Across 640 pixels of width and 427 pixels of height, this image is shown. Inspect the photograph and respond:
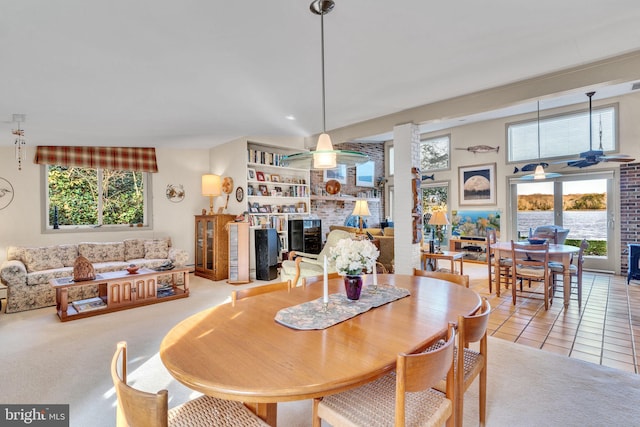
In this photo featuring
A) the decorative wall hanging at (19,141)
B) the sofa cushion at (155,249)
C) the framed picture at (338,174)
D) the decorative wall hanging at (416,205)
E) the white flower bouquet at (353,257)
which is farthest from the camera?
the framed picture at (338,174)

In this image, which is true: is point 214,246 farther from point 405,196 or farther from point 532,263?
point 532,263

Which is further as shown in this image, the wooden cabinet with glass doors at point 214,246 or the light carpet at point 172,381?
the wooden cabinet with glass doors at point 214,246

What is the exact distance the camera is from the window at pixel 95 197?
5.05 metres

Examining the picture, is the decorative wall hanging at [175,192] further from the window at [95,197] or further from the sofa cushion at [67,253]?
the sofa cushion at [67,253]

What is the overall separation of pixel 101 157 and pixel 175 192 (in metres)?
1.31

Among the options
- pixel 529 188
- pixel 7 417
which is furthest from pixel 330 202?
pixel 7 417

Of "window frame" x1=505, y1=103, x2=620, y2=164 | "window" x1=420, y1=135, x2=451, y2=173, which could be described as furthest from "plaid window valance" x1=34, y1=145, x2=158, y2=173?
"window frame" x1=505, y1=103, x2=620, y2=164

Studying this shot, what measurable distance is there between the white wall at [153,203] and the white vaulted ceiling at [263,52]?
115cm

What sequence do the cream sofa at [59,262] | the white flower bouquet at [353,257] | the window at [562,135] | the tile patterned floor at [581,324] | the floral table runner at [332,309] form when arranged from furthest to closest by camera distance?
1. the window at [562,135]
2. the cream sofa at [59,262]
3. the tile patterned floor at [581,324]
4. the white flower bouquet at [353,257]
5. the floral table runner at [332,309]

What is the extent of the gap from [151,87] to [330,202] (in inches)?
208

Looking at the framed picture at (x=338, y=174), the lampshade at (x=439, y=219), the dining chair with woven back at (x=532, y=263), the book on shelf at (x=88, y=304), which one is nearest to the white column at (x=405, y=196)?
the lampshade at (x=439, y=219)

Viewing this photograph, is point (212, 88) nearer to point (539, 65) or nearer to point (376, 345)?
point (376, 345)

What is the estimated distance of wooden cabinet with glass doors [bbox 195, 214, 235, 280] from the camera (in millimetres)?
5633

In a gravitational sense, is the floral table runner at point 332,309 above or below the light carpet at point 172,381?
above
